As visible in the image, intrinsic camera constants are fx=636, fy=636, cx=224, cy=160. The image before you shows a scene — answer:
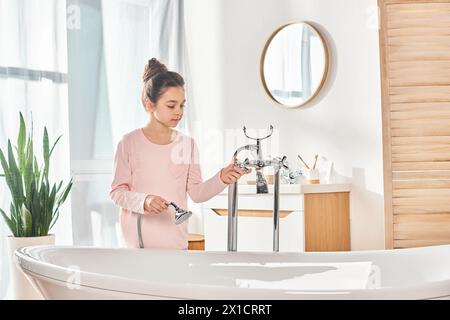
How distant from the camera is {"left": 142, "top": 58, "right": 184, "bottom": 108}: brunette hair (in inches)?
72.6

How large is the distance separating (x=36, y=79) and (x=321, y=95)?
140cm

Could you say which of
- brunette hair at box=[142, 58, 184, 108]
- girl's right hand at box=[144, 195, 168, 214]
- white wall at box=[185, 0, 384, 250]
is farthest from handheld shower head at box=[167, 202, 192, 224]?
white wall at box=[185, 0, 384, 250]

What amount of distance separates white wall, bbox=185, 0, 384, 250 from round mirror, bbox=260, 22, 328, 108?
0.14ft

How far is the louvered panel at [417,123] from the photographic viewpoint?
2.69 m

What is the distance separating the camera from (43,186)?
291 cm

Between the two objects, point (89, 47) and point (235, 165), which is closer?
point (235, 165)

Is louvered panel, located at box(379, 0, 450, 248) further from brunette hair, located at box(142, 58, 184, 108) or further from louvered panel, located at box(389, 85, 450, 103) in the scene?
brunette hair, located at box(142, 58, 184, 108)

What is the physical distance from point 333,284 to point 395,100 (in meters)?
1.19

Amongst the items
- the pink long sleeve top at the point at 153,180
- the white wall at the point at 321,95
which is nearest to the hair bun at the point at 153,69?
the pink long sleeve top at the point at 153,180

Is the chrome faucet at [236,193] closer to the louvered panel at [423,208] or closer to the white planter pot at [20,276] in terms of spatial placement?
the louvered panel at [423,208]

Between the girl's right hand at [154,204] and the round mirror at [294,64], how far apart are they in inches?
65.6

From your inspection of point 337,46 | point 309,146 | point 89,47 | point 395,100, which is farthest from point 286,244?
point 89,47

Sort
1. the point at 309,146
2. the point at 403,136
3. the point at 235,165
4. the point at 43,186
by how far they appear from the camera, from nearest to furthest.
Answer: the point at 235,165, the point at 403,136, the point at 43,186, the point at 309,146

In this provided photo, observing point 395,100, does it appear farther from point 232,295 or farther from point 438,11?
point 232,295
